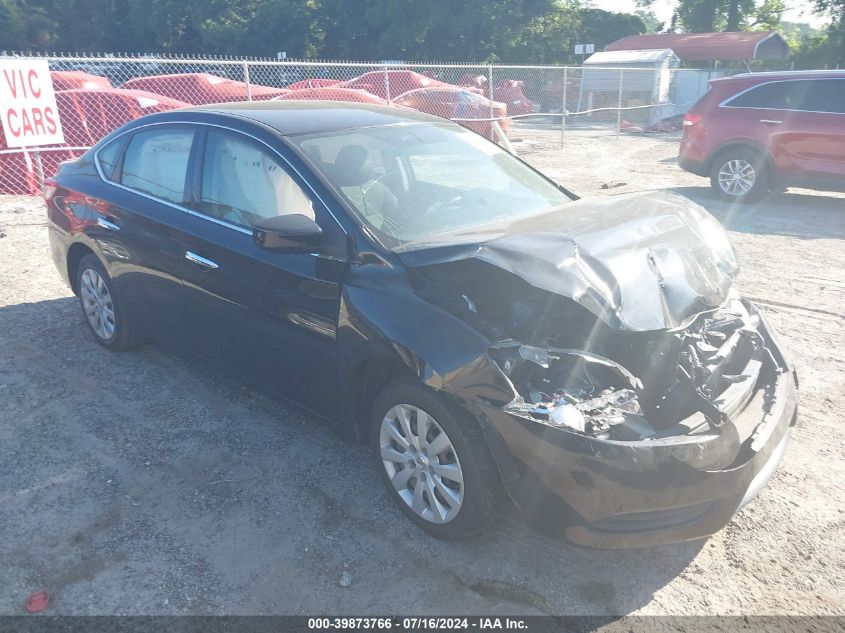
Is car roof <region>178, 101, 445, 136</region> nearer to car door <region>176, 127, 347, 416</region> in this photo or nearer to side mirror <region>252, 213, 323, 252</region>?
car door <region>176, 127, 347, 416</region>

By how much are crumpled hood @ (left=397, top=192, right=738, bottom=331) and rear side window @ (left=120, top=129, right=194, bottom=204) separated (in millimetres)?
1742

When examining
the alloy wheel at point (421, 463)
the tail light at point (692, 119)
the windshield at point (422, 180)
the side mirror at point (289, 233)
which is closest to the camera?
the alloy wheel at point (421, 463)

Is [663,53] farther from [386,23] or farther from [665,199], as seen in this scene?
[665,199]

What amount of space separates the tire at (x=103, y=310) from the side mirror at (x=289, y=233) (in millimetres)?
1965

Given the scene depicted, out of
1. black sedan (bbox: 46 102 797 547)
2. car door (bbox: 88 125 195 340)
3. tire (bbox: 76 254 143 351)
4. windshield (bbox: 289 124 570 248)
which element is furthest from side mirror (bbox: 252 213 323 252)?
tire (bbox: 76 254 143 351)

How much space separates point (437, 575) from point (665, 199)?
2346 millimetres

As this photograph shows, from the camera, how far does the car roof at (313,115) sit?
3904 mm

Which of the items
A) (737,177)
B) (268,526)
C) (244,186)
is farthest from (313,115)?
(737,177)

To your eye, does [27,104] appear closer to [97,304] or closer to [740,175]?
[97,304]

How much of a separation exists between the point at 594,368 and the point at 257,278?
68.3 inches

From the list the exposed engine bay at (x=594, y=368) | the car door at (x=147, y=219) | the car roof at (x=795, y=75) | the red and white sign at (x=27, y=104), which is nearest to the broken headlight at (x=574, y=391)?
the exposed engine bay at (x=594, y=368)

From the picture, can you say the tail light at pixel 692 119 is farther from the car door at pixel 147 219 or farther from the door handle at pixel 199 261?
the door handle at pixel 199 261

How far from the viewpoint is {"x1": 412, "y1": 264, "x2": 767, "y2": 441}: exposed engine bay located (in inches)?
108

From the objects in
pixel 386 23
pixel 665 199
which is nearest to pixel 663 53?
pixel 386 23
